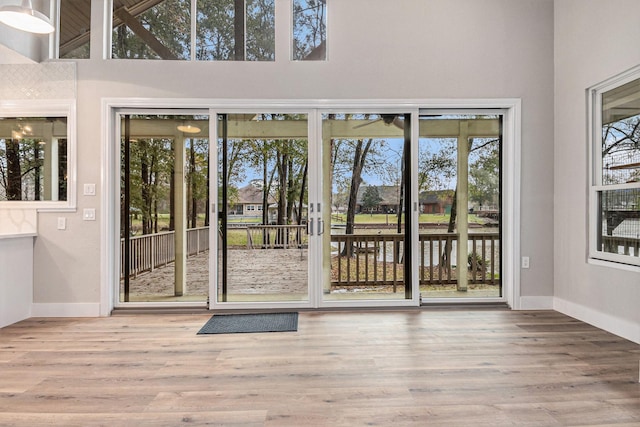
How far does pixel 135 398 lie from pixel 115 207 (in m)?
2.25

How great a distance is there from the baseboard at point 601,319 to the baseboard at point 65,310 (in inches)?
181

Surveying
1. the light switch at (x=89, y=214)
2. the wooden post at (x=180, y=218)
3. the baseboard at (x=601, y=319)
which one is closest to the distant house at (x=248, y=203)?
the wooden post at (x=180, y=218)

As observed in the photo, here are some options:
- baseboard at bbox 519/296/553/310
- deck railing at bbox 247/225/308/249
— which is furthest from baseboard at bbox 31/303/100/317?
baseboard at bbox 519/296/553/310

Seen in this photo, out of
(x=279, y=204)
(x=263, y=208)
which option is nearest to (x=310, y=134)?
(x=279, y=204)

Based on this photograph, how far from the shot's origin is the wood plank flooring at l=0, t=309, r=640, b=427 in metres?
1.82

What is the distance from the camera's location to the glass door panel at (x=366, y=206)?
371 cm

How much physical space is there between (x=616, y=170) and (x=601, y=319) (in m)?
1.30

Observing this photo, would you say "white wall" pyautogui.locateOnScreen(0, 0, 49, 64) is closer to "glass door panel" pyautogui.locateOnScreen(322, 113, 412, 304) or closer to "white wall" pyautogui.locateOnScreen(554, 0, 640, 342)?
"glass door panel" pyautogui.locateOnScreen(322, 113, 412, 304)

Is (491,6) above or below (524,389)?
above

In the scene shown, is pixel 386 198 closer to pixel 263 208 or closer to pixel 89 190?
pixel 263 208

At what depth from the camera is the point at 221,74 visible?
11.8ft

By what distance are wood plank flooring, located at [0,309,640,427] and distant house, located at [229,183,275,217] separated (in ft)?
3.72

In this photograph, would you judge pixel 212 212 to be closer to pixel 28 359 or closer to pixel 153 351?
pixel 153 351

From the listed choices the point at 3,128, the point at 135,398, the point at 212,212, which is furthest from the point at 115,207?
the point at 135,398
